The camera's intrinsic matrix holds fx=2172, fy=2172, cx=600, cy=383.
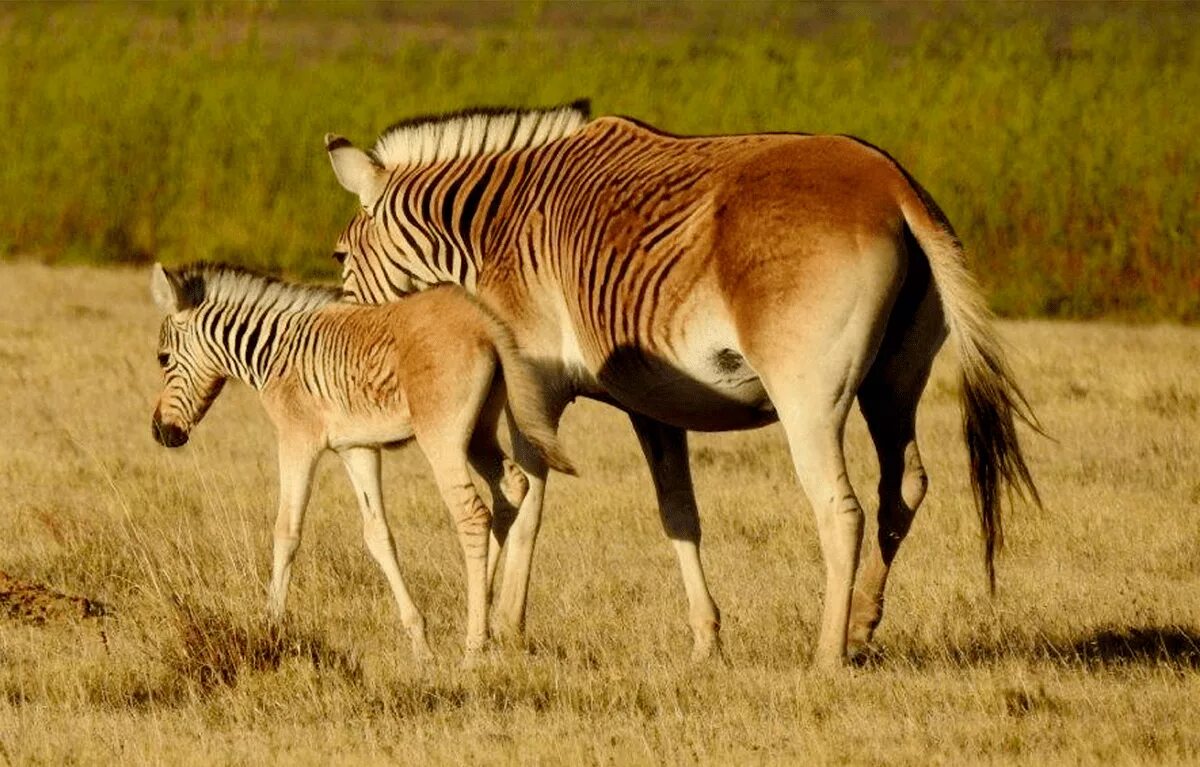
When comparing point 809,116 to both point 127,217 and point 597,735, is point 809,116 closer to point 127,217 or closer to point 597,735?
point 127,217

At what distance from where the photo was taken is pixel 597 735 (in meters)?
6.11

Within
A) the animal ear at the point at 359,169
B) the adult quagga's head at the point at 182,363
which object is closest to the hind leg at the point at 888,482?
the animal ear at the point at 359,169

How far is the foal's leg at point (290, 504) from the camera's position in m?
7.78

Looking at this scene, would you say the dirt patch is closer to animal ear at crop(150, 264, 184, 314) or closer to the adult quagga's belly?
animal ear at crop(150, 264, 184, 314)

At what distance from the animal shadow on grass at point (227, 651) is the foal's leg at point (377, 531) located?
544 millimetres

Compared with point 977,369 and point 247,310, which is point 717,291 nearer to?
point 977,369

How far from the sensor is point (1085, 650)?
291 inches

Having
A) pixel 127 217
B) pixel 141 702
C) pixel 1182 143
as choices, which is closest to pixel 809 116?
pixel 1182 143

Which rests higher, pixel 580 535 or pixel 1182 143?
pixel 1182 143

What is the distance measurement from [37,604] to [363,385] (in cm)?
144

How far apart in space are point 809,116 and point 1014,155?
7.37ft

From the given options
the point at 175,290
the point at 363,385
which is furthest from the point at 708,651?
the point at 175,290

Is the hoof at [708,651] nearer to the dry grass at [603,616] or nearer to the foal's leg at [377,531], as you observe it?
the dry grass at [603,616]

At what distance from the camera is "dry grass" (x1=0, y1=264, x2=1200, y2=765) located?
6098 mm
